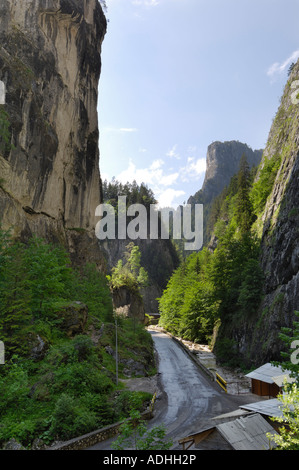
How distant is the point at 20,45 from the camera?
3238 cm

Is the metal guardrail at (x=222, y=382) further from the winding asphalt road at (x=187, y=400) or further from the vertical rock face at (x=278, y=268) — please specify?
the vertical rock face at (x=278, y=268)

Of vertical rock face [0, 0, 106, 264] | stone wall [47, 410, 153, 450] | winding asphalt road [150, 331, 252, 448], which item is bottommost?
winding asphalt road [150, 331, 252, 448]

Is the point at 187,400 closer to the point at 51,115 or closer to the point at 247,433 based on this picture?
the point at 247,433

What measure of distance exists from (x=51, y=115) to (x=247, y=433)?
3691 cm

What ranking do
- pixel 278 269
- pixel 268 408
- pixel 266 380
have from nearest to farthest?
pixel 268 408
pixel 266 380
pixel 278 269

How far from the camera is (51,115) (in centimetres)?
3662

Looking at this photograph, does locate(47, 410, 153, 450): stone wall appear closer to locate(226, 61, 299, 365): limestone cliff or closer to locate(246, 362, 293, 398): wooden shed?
locate(246, 362, 293, 398): wooden shed

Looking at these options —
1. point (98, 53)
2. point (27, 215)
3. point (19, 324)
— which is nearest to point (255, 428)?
point (19, 324)

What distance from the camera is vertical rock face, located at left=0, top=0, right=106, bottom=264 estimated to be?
1166 inches

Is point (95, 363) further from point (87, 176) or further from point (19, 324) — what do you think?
point (87, 176)

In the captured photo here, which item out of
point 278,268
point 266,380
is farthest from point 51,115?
Answer: point 266,380

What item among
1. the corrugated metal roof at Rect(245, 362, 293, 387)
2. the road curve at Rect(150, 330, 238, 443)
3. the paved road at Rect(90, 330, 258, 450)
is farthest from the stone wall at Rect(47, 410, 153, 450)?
the corrugated metal roof at Rect(245, 362, 293, 387)

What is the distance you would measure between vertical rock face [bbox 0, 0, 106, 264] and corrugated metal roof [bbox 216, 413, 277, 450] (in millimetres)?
18911
